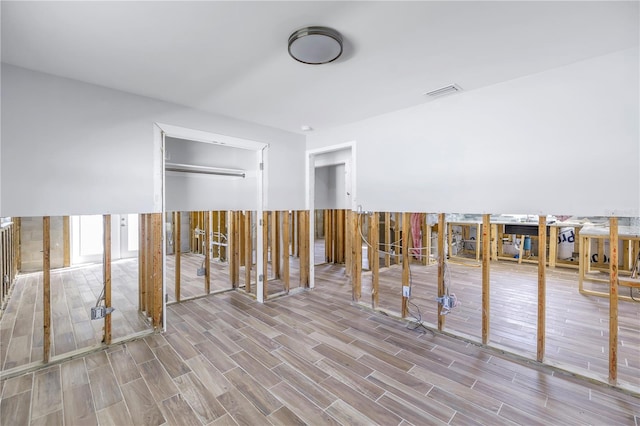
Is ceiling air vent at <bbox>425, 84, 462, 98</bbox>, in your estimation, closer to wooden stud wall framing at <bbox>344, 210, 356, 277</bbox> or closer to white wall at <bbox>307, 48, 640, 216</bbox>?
white wall at <bbox>307, 48, 640, 216</bbox>

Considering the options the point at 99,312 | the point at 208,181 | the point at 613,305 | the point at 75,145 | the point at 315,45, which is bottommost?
the point at 99,312

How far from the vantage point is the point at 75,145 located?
247 cm

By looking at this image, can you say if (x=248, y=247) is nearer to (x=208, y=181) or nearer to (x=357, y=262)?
(x=208, y=181)

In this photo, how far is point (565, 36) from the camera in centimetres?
183

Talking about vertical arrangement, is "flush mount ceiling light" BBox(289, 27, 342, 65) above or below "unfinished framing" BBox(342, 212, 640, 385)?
above

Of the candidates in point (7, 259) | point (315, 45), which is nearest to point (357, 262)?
point (315, 45)

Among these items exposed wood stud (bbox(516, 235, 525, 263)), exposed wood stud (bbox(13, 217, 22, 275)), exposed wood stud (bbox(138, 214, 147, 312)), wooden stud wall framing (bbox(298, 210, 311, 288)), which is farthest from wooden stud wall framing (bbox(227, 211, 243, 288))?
exposed wood stud (bbox(516, 235, 525, 263))

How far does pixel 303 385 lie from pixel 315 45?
2.36m

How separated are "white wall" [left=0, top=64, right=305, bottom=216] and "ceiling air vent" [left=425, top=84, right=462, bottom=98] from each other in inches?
100

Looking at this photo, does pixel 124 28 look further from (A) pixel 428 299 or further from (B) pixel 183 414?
(A) pixel 428 299

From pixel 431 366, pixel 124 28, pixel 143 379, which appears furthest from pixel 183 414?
pixel 124 28

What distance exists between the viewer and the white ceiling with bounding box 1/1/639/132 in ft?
5.22

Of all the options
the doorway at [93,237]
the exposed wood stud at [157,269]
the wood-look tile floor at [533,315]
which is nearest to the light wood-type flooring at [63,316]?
the exposed wood stud at [157,269]

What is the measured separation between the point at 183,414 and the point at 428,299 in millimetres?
3091
